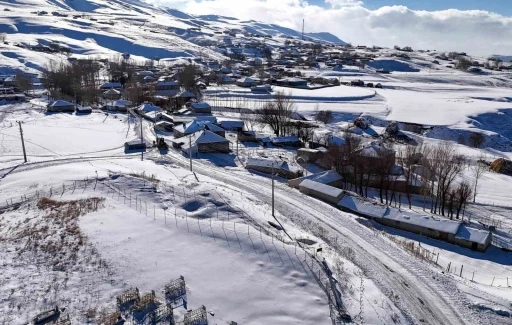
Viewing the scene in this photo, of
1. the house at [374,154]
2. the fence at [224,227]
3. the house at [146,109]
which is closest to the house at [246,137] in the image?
the house at [374,154]

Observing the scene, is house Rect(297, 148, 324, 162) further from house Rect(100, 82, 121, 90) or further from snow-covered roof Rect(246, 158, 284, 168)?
house Rect(100, 82, 121, 90)

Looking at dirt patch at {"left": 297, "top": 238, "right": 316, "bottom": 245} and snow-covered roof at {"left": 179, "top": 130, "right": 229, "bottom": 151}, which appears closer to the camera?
dirt patch at {"left": 297, "top": 238, "right": 316, "bottom": 245}

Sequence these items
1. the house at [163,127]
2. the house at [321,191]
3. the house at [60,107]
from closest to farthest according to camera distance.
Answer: the house at [321,191], the house at [163,127], the house at [60,107]

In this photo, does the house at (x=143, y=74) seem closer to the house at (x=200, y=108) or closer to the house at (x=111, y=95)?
the house at (x=111, y=95)

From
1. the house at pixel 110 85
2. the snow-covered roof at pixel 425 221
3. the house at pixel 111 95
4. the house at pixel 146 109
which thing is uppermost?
the house at pixel 110 85

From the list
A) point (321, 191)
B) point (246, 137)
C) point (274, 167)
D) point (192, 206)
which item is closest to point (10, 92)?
point (246, 137)

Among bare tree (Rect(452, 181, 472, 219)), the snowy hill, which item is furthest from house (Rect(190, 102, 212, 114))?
the snowy hill

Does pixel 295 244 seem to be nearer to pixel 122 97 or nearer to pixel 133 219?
pixel 133 219
